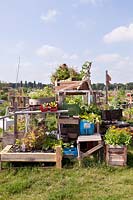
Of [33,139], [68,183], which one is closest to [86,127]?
[33,139]

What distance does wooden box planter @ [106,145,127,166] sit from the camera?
18.2 ft

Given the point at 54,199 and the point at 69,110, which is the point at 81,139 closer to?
the point at 69,110

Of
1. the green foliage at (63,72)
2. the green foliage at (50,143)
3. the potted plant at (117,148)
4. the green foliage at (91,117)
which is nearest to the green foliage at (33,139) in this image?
the green foliage at (50,143)

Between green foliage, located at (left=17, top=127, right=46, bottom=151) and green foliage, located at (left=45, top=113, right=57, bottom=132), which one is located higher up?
green foliage, located at (left=45, top=113, right=57, bottom=132)

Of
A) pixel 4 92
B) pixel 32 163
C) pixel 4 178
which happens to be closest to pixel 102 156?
pixel 32 163

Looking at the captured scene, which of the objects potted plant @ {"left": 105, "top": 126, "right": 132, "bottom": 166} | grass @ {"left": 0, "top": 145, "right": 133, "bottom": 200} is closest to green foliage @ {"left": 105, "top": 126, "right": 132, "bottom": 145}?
potted plant @ {"left": 105, "top": 126, "right": 132, "bottom": 166}

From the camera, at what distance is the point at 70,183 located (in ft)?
15.5

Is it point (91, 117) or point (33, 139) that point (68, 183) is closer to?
point (33, 139)

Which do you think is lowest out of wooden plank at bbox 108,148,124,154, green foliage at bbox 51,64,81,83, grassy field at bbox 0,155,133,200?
grassy field at bbox 0,155,133,200

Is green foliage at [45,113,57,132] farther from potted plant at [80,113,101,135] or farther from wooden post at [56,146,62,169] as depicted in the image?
A: wooden post at [56,146,62,169]

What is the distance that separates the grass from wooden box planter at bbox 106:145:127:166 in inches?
5.2

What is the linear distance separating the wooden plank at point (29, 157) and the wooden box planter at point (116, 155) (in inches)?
41.8

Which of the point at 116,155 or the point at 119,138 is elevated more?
the point at 119,138

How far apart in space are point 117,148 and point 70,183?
1.33m
